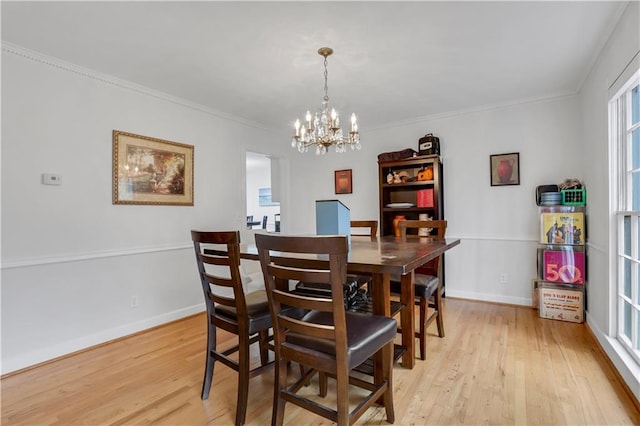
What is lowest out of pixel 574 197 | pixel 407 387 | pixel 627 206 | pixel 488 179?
pixel 407 387

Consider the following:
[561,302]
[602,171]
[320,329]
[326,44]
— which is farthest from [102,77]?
[561,302]

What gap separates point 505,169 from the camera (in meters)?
3.77

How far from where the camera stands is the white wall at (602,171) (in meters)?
1.96

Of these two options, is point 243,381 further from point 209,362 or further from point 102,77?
point 102,77

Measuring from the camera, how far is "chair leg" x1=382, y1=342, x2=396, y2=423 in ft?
5.40

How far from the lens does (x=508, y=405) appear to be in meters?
1.82

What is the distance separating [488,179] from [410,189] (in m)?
0.96

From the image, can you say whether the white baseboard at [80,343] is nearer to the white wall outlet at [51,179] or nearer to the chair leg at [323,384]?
the white wall outlet at [51,179]

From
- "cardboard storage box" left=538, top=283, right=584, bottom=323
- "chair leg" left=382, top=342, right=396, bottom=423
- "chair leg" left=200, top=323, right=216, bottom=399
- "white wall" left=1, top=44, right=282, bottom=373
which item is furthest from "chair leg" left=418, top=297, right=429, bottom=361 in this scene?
"white wall" left=1, top=44, right=282, bottom=373

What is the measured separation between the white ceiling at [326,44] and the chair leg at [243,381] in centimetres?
192

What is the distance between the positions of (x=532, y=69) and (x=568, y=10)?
92cm

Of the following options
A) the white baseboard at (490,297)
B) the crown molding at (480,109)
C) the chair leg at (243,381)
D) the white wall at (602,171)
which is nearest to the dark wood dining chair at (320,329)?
the chair leg at (243,381)

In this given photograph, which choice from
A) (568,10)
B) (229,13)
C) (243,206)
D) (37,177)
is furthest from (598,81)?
(37,177)

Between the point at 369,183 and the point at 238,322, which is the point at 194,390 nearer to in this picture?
the point at 238,322
